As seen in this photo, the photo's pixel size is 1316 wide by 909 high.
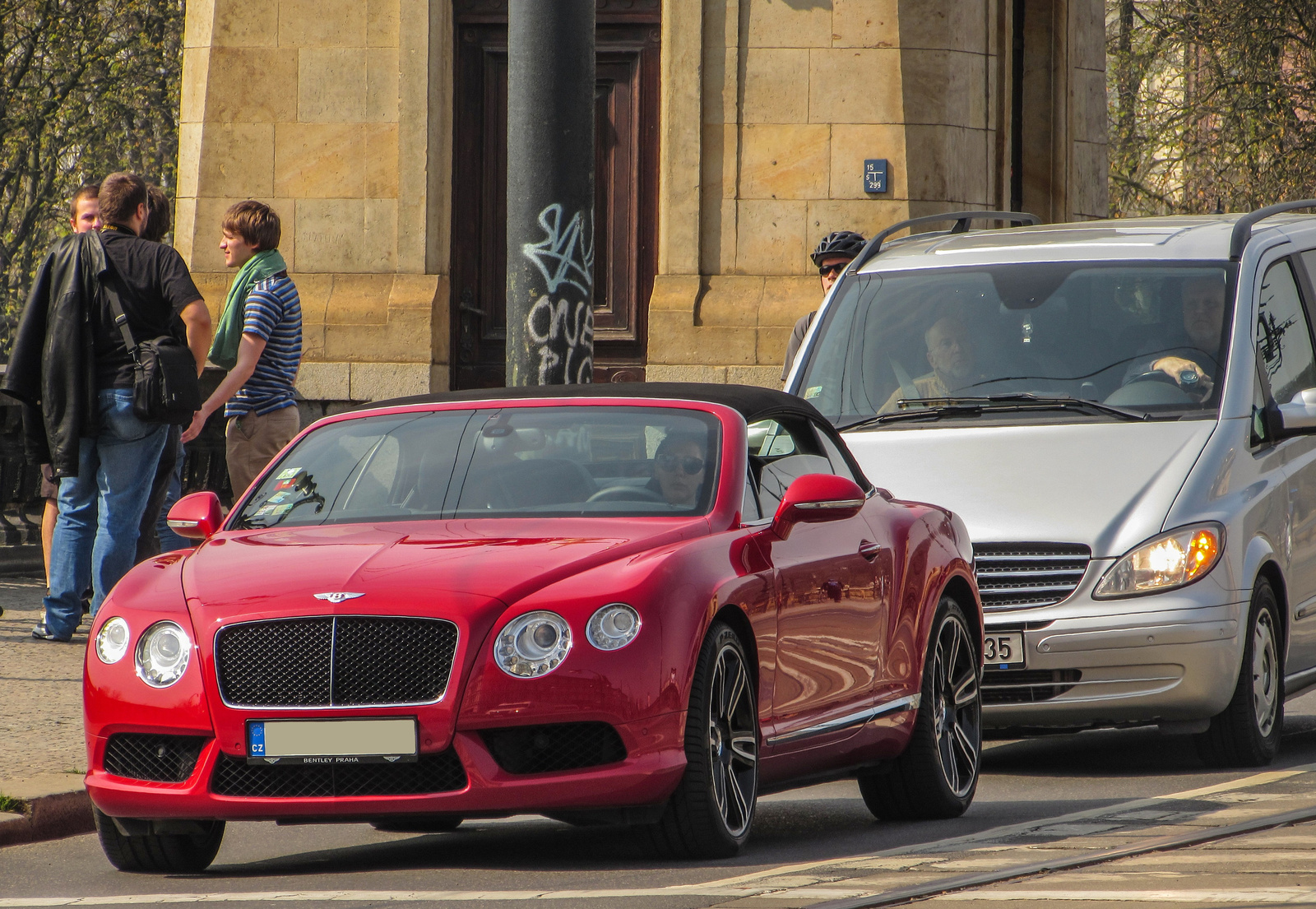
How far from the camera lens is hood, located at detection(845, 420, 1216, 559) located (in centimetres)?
809

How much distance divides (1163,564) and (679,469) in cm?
229

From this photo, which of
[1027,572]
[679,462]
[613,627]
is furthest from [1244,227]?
[613,627]

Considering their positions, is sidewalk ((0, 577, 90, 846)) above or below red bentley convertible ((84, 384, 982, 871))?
below

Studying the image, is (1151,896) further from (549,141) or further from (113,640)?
(549,141)

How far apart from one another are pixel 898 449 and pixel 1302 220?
8.72 ft

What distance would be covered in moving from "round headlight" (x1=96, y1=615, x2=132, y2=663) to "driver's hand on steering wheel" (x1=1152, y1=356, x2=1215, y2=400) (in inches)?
174

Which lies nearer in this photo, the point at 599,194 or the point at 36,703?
the point at 36,703

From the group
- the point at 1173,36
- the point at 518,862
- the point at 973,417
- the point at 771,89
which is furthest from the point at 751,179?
the point at 1173,36

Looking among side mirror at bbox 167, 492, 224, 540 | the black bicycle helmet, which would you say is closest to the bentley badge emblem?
side mirror at bbox 167, 492, 224, 540

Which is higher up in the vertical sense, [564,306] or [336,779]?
[564,306]

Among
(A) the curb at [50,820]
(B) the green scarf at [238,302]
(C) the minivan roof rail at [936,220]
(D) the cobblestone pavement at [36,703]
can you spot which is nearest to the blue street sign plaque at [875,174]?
(C) the minivan roof rail at [936,220]

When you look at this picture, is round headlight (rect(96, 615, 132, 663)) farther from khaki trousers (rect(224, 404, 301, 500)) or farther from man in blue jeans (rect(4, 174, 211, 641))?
khaki trousers (rect(224, 404, 301, 500))

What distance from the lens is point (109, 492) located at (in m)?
9.75

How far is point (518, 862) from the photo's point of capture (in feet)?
20.2
